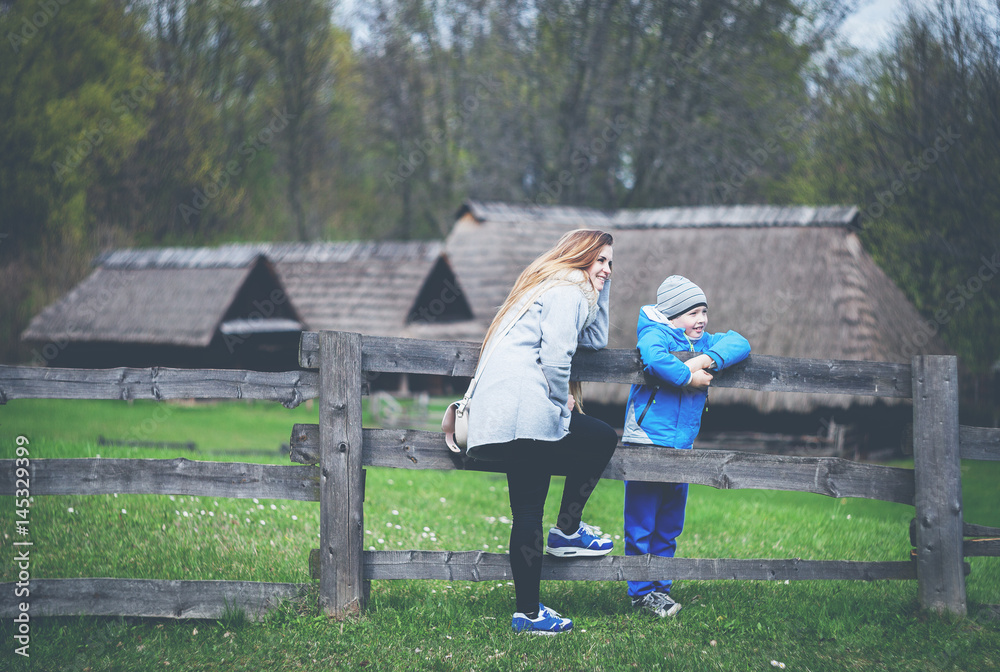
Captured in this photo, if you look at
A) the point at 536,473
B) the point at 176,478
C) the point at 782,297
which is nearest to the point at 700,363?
the point at 536,473

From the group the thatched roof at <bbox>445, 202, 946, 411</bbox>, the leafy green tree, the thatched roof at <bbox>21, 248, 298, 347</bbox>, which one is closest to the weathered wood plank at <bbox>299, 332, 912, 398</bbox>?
the thatched roof at <bbox>445, 202, 946, 411</bbox>

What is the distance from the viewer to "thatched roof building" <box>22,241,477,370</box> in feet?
61.6

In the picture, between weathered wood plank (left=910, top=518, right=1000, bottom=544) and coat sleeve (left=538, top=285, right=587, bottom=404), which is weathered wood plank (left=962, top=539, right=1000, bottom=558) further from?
coat sleeve (left=538, top=285, right=587, bottom=404)

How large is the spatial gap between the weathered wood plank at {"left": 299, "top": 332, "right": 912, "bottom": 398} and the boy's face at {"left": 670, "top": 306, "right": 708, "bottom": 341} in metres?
0.15

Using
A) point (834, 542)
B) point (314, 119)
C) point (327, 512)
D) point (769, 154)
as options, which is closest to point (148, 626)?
point (327, 512)

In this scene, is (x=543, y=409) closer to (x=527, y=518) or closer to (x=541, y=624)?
(x=527, y=518)

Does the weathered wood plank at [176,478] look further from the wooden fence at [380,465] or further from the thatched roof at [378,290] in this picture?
the thatched roof at [378,290]

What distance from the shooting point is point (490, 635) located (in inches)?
146

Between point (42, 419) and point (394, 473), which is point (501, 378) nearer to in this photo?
point (394, 473)

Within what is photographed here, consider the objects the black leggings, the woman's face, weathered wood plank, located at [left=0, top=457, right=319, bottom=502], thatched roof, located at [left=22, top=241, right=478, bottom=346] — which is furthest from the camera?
thatched roof, located at [left=22, top=241, right=478, bottom=346]

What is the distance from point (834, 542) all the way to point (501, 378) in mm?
3976

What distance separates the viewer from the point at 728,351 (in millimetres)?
3854

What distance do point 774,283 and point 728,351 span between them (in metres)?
11.5

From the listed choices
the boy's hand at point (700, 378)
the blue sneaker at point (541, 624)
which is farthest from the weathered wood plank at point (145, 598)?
the boy's hand at point (700, 378)
